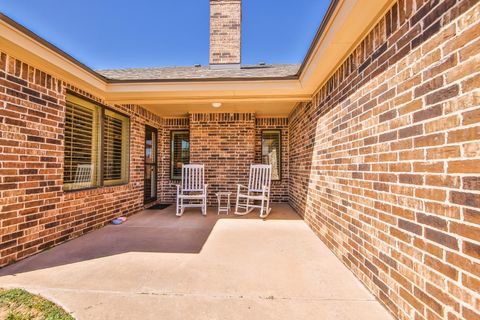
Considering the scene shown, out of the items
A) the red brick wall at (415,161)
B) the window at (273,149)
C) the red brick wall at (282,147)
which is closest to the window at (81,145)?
the red brick wall at (415,161)

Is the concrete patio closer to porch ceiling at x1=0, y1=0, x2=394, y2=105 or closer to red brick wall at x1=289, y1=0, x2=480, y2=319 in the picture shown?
red brick wall at x1=289, y1=0, x2=480, y2=319

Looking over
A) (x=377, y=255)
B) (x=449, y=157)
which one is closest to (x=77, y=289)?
(x=377, y=255)

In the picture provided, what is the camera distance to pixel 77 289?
200cm

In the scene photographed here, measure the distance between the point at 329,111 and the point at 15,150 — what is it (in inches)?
149

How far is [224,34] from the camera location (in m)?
6.29

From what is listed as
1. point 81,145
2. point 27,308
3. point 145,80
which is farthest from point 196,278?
point 145,80

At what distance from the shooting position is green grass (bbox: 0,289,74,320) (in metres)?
1.64

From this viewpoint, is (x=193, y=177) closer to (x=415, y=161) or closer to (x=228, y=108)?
(x=228, y=108)

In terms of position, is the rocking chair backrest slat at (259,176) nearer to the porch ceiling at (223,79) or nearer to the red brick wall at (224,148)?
the red brick wall at (224,148)

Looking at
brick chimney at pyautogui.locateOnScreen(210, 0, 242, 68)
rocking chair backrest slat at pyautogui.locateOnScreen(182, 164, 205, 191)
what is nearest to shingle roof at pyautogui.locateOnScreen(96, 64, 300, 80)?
brick chimney at pyautogui.locateOnScreen(210, 0, 242, 68)

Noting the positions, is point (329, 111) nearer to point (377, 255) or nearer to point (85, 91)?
point (377, 255)

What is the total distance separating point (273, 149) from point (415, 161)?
523cm

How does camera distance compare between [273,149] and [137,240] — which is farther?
[273,149]

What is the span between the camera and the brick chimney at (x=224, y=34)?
246 inches
